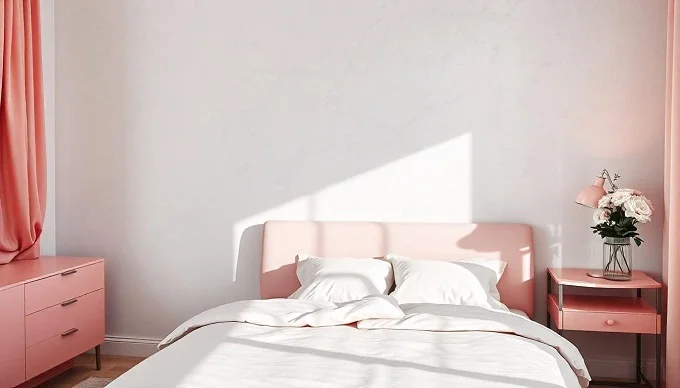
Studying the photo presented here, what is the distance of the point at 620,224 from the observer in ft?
10.6

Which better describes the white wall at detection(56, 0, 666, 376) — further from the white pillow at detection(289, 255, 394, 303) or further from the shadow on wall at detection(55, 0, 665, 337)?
the white pillow at detection(289, 255, 394, 303)

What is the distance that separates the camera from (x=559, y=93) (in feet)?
11.7

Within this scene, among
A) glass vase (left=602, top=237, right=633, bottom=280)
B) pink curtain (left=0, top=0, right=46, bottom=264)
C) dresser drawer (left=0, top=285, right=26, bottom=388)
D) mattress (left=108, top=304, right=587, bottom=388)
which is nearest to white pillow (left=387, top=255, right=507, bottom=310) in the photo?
mattress (left=108, top=304, right=587, bottom=388)

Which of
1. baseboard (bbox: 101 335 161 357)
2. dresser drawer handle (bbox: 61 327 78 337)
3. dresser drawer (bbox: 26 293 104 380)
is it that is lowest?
baseboard (bbox: 101 335 161 357)

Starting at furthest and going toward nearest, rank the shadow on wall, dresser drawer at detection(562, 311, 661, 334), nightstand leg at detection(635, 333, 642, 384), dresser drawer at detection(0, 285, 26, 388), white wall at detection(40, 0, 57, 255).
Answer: white wall at detection(40, 0, 57, 255), the shadow on wall, nightstand leg at detection(635, 333, 642, 384), dresser drawer at detection(562, 311, 661, 334), dresser drawer at detection(0, 285, 26, 388)

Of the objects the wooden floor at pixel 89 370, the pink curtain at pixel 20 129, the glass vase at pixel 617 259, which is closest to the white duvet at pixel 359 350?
the glass vase at pixel 617 259

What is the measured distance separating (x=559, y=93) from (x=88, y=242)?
9.62 feet

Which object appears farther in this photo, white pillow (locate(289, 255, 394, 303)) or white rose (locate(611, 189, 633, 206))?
white pillow (locate(289, 255, 394, 303))

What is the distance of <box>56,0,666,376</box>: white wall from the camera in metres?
3.54

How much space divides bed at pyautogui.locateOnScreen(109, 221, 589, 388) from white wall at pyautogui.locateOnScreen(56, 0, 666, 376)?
157 mm

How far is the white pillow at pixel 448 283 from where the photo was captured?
322 cm

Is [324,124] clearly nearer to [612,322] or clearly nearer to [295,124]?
[295,124]

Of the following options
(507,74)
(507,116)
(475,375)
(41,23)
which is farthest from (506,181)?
(41,23)

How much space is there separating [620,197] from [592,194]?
0.14 meters
